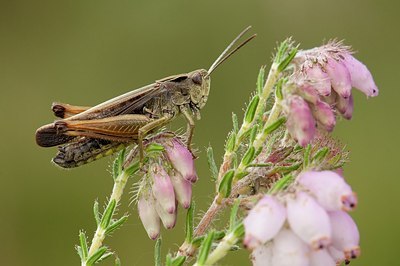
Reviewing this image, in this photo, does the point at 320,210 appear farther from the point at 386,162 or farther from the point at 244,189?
the point at 386,162

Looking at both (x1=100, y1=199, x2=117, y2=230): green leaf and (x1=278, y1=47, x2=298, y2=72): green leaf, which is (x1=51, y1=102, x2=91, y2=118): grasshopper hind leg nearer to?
(x1=100, y1=199, x2=117, y2=230): green leaf

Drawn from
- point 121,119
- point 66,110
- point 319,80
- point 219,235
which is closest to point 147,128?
point 121,119

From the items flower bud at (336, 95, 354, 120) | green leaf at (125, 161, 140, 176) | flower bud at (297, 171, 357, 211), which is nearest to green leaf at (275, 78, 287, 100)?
flower bud at (336, 95, 354, 120)

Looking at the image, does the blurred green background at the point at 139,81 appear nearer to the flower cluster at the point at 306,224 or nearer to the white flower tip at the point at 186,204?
the white flower tip at the point at 186,204

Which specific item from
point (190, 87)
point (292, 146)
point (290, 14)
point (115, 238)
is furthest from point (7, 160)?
point (292, 146)

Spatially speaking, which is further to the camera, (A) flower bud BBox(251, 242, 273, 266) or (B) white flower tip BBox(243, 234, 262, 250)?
(A) flower bud BBox(251, 242, 273, 266)

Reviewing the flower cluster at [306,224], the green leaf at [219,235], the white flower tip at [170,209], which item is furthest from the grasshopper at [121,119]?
the flower cluster at [306,224]
